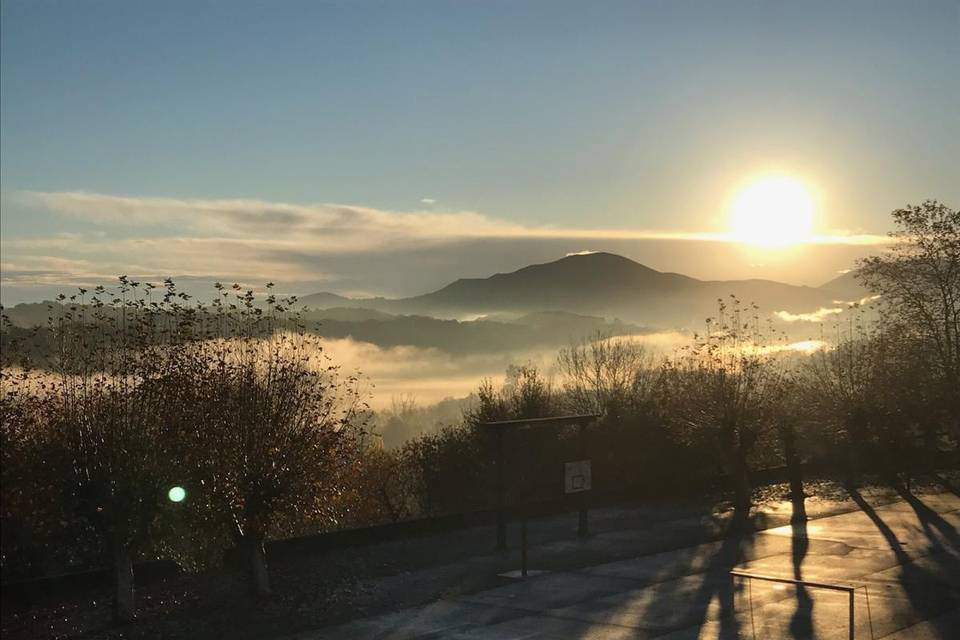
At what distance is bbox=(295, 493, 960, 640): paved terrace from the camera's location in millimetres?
18734

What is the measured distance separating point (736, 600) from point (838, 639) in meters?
3.09

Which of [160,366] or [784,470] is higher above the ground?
[160,366]

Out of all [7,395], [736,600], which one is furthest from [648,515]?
[7,395]

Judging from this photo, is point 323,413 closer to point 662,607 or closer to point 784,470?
point 662,607

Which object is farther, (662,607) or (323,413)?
(323,413)

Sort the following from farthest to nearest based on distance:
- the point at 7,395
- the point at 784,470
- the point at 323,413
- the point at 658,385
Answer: the point at 658,385 < the point at 784,470 < the point at 323,413 < the point at 7,395

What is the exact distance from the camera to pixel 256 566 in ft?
71.2

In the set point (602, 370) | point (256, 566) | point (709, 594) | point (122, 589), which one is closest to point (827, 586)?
point (709, 594)

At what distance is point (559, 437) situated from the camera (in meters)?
44.6

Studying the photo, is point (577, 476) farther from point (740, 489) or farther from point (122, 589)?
point (122, 589)

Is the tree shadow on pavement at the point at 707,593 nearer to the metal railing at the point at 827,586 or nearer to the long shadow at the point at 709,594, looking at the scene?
the long shadow at the point at 709,594

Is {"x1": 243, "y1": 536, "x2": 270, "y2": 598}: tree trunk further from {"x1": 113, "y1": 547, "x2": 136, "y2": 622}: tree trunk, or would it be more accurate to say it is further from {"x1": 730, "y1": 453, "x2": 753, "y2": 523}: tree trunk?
{"x1": 730, "y1": 453, "x2": 753, "y2": 523}: tree trunk

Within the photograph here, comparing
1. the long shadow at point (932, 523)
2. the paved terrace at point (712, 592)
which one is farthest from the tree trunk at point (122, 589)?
the long shadow at point (932, 523)

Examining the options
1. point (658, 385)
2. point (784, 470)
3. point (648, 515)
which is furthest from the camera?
point (658, 385)
